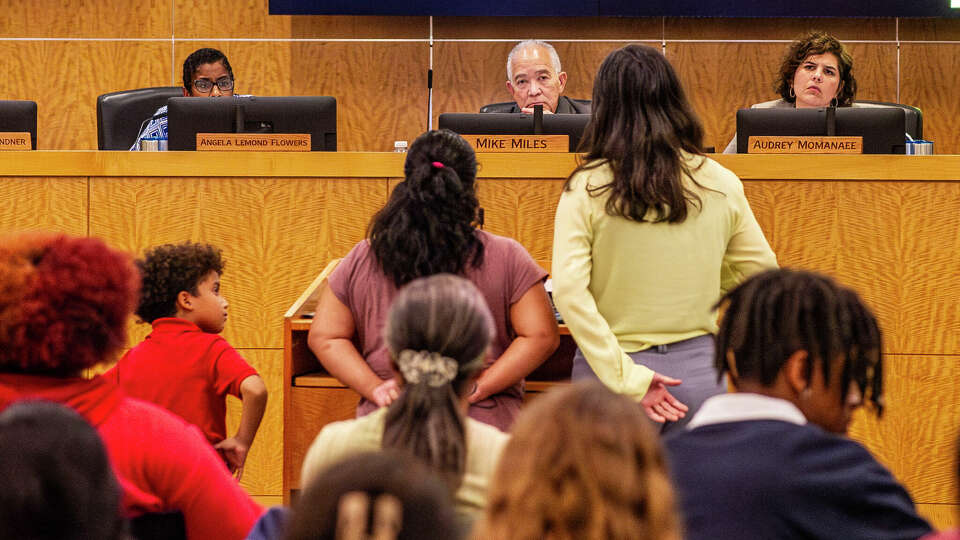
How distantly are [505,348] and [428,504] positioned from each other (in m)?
1.53

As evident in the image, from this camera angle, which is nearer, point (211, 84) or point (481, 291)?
point (481, 291)

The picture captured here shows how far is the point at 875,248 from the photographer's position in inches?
125

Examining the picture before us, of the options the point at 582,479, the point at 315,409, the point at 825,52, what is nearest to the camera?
the point at 582,479

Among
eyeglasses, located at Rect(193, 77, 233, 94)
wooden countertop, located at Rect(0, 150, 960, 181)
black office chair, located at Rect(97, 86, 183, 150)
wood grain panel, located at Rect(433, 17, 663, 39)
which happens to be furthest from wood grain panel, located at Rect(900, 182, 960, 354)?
black office chair, located at Rect(97, 86, 183, 150)

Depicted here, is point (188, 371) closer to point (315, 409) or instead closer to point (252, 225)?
point (315, 409)

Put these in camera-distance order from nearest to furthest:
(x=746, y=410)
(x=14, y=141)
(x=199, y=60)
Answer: (x=746, y=410) < (x=14, y=141) < (x=199, y=60)

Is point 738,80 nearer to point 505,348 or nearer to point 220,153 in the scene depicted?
point 220,153

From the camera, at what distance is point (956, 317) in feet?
10.2

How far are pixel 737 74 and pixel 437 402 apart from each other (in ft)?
16.3

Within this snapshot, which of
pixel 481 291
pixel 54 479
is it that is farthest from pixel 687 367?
pixel 54 479

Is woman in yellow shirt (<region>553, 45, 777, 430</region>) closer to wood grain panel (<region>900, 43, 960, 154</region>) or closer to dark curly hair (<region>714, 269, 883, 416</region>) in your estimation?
dark curly hair (<region>714, 269, 883, 416</region>)

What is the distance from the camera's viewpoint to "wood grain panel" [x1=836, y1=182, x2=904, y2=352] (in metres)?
3.15

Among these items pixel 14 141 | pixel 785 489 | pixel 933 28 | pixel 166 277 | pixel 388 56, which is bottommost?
pixel 785 489

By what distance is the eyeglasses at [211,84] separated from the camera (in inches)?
189
